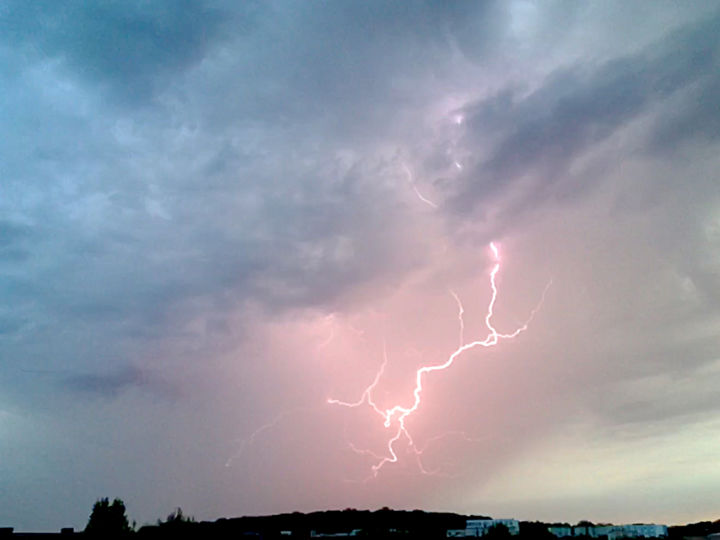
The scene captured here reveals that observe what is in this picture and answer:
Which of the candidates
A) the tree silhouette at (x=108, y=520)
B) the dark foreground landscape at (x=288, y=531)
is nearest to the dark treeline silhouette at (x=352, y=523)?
→ the dark foreground landscape at (x=288, y=531)

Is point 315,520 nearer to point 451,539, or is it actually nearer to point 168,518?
point 451,539

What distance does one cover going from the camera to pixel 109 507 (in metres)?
46.6

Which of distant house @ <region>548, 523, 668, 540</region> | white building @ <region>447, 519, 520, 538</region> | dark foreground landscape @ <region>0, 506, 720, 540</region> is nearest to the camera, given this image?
dark foreground landscape @ <region>0, 506, 720, 540</region>

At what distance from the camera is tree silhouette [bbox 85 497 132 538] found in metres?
44.9

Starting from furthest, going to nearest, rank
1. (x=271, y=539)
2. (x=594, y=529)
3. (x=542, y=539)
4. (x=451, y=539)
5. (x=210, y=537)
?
(x=594, y=529), (x=451, y=539), (x=542, y=539), (x=271, y=539), (x=210, y=537)

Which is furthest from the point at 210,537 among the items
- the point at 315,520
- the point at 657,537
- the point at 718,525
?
the point at 718,525

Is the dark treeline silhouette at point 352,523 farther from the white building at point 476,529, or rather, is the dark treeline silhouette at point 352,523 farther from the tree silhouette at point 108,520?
the tree silhouette at point 108,520

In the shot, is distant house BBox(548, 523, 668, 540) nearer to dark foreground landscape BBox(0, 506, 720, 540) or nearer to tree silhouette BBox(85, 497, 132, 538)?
dark foreground landscape BBox(0, 506, 720, 540)

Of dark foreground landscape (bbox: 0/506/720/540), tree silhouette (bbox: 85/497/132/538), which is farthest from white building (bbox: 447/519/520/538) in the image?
tree silhouette (bbox: 85/497/132/538)

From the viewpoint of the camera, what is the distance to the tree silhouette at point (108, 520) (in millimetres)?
44875

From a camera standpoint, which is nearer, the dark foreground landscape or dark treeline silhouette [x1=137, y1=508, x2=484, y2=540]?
the dark foreground landscape

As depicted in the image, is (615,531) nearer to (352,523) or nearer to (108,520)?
(352,523)

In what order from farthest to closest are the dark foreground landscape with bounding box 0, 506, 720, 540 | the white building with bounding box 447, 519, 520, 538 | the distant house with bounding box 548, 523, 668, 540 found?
the distant house with bounding box 548, 523, 668, 540 → the white building with bounding box 447, 519, 520, 538 → the dark foreground landscape with bounding box 0, 506, 720, 540

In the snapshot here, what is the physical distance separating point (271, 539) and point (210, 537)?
1016 centimetres
